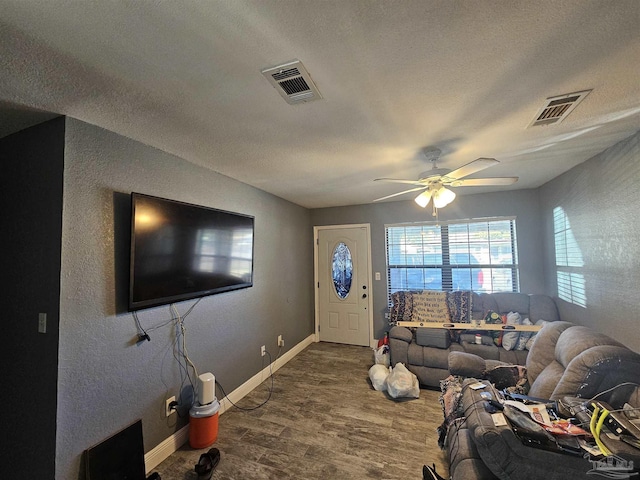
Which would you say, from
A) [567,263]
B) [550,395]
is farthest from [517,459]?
[567,263]

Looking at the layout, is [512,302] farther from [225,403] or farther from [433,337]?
[225,403]

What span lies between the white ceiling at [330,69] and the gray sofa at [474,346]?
2060 millimetres

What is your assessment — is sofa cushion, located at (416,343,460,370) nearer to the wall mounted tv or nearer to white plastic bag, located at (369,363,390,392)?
white plastic bag, located at (369,363,390,392)

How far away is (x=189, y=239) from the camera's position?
229cm

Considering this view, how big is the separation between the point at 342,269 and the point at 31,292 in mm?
3840

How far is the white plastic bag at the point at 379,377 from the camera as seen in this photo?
3062 mm

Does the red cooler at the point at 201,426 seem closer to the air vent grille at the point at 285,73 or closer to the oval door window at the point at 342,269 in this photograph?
the air vent grille at the point at 285,73

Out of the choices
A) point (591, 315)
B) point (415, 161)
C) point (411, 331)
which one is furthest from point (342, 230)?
point (591, 315)

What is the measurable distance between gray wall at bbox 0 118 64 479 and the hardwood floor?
0.89m

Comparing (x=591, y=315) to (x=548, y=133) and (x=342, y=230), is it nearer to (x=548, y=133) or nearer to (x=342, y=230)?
(x=548, y=133)

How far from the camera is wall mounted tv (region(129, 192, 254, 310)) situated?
75.4 inches

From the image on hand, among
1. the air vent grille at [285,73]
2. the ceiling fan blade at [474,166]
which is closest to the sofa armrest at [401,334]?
the ceiling fan blade at [474,166]

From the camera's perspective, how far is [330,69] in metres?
1.27

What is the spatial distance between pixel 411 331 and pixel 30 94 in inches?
158
